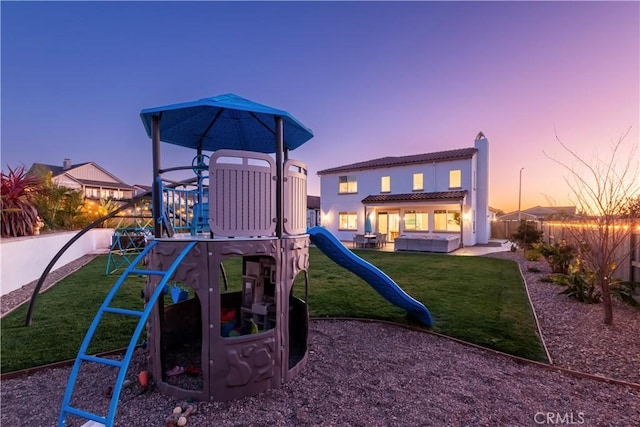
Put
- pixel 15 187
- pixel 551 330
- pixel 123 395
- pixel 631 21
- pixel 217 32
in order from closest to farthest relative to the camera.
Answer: pixel 123 395 → pixel 551 330 → pixel 631 21 → pixel 15 187 → pixel 217 32

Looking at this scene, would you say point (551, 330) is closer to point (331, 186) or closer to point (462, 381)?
point (462, 381)

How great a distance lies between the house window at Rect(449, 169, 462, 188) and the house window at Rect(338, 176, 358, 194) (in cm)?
766

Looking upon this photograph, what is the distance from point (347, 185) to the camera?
2612 centimetres

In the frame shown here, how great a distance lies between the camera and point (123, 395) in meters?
3.46

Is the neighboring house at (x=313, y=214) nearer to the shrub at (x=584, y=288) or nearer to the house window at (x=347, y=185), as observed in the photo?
the house window at (x=347, y=185)

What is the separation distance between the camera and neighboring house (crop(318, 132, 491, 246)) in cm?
2116

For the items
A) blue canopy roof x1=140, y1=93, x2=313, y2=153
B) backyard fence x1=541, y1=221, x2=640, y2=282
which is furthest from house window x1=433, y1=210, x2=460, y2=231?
blue canopy roof x1=140, y1=93, x2=313, y2=153

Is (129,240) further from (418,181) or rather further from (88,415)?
(418,181)

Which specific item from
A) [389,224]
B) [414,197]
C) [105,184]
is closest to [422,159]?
[414,197]

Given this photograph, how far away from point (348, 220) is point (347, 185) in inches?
124

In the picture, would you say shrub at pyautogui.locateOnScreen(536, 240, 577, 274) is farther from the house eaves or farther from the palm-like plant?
the house eaves

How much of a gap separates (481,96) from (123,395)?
55.5 ft

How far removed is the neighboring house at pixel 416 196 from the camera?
21156mm

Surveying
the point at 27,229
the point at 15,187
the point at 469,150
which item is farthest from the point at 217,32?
the point at 469,150
